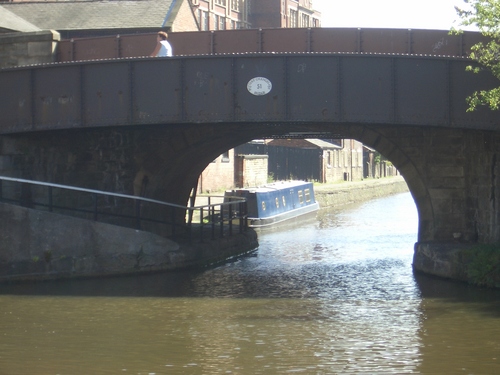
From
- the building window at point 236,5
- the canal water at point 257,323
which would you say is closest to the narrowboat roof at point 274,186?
the canal water at point 257,323

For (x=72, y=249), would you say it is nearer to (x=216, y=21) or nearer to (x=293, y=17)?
(x=216, y=21)

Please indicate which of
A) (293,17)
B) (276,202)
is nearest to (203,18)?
(293,17)

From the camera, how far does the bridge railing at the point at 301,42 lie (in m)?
18.3

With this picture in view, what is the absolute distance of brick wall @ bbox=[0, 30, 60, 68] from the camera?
2022 centimetres

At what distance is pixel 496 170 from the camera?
17969mm

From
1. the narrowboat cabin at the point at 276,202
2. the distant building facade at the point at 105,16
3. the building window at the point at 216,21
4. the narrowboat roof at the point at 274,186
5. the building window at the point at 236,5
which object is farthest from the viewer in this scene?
the building window at the point at 236,5

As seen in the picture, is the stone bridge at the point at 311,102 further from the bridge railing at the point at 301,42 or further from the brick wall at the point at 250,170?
the brick wall at the point at 250,170

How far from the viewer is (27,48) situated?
20.3 metres

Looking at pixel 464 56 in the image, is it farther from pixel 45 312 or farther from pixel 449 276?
pixel 45 312

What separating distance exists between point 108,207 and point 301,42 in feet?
19.6

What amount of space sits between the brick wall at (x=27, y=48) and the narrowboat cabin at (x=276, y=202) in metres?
9.95

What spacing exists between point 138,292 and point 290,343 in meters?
5.00

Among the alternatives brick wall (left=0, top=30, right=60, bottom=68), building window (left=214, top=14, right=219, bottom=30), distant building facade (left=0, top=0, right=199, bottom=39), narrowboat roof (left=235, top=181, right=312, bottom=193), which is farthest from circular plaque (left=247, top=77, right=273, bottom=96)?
building window (left=214, top=14, right=219, bottom=30)

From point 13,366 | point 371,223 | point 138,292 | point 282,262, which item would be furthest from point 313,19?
point 13,366
